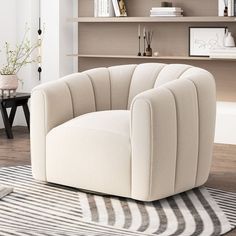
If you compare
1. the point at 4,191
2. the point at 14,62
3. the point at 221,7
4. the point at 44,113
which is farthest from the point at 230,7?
the point at 4,191

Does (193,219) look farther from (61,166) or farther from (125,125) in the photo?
(61,166)

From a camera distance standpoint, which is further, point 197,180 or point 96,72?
point 96,72

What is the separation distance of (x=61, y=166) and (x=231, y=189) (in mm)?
1043

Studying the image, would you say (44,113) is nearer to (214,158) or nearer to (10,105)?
(214,158)

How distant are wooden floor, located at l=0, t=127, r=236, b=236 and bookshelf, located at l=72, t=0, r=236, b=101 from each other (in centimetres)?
78

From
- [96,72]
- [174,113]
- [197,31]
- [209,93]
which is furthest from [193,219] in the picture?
[197,31]

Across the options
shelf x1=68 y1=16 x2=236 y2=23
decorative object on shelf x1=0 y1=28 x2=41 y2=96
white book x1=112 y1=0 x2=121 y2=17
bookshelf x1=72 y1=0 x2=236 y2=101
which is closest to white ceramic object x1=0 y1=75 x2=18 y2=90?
decorative object on shelf x1=0 y1=28 x2=41 y2=96

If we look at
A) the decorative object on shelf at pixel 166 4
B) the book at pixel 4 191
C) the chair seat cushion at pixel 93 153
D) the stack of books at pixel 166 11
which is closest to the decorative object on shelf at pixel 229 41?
the stack of books at pixel 166 11

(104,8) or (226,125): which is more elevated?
(104,8)

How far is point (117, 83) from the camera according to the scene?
14.9 ft

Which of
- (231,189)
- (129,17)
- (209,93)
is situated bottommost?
(231,189)

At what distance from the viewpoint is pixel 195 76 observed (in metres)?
4.04

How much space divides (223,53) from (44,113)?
6.99 feet

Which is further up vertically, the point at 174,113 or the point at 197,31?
the point at 197,31
